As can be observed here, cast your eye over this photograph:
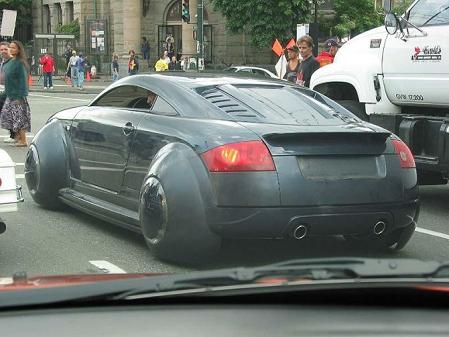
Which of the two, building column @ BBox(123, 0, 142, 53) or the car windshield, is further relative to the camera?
building column @ BBox(123, 0, 142, 53)

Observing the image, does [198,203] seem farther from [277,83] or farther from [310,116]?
[277,83]

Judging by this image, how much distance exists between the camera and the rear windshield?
212 inches

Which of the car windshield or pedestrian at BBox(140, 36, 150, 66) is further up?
pedestrian at BBox(140, 36, 150, 66)

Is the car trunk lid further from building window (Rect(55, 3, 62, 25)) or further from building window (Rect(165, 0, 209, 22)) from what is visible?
building window (Rect(55, 3, 62, 25))

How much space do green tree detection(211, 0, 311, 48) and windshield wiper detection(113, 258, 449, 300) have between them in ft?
110

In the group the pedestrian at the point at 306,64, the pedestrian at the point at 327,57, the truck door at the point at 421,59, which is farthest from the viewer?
the pedestrian at the point at 327,57

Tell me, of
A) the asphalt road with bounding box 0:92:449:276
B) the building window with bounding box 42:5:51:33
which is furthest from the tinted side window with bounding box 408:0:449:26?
the building window with bounding box 42:5:51:33

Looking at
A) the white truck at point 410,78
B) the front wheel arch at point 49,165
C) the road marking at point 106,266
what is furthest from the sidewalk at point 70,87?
the road marking at point 106,266

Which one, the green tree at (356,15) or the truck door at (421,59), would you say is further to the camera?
the green tree at (356,15)

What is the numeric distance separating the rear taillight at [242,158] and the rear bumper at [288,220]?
288 millimetres

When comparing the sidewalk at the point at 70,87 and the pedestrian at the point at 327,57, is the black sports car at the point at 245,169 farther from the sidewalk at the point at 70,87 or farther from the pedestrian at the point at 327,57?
the sidewalk at the point at 70,87

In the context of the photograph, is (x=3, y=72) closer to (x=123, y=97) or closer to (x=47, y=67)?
(x=123, y=97)

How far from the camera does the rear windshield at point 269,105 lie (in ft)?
17.7

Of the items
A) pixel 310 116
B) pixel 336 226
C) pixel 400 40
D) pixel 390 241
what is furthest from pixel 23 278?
pixel 400 40
